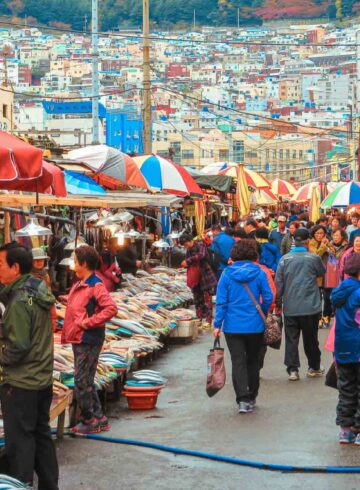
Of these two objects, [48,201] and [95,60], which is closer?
[48,201]

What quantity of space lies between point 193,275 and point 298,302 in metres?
5.19

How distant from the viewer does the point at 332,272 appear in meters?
16.9

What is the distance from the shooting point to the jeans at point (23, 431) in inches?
292

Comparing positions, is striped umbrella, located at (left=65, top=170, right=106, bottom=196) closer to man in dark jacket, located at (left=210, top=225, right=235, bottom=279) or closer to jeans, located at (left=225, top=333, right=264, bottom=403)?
man in dark jacket, located at (left=210, top=225, right=235, bottom=279)

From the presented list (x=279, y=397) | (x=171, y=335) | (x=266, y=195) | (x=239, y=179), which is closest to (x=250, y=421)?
(x=279, y=397)

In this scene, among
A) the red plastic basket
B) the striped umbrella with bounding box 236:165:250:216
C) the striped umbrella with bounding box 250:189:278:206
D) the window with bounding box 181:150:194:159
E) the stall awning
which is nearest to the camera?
the red plastic basket

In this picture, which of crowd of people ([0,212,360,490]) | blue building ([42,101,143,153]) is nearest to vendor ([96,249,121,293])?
crowd of people ([0,212,360,490])

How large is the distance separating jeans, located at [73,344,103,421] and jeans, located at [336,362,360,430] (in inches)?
76.0

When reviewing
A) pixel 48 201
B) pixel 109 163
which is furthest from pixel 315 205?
pixel 48 201

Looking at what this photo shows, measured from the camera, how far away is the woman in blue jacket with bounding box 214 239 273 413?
35.1 feet

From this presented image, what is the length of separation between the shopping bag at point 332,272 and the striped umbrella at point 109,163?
2.85 meters

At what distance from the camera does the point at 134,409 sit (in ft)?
36.0

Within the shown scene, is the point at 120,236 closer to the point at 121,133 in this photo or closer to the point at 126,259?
the point at 126,259

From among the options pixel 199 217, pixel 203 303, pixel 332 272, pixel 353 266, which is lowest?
pixel 199 217
